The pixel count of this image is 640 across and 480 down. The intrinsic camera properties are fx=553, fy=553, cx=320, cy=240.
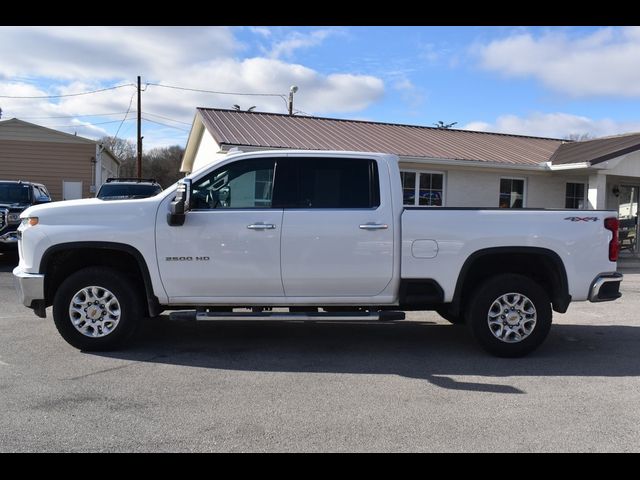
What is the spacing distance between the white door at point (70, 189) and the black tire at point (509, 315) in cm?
2286

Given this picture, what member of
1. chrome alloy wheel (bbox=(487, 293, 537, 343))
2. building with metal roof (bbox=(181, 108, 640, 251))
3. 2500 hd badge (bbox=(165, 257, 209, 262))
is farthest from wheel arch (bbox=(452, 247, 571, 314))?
building with metal roof (bbox=(181, 108, 640, 251))

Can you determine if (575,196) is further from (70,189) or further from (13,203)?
(70,189)

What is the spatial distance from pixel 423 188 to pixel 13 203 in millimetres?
10823

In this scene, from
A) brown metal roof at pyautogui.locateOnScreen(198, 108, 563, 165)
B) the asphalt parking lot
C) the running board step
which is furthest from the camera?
brown metal roof at pyautogui.locateOnScreen(198, 108, 563, 165)

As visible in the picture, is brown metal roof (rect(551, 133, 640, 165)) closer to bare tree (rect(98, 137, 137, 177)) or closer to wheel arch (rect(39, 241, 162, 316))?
wheel arch (rect(39, 241, 162, 316))

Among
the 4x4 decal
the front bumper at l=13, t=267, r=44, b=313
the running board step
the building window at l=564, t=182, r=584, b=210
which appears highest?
the building window at l=564, t=182, r=584, b=210

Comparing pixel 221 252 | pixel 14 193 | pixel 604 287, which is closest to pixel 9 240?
pixel 14 193

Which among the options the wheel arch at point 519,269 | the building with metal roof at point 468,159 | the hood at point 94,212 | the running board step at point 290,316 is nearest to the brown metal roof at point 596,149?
the building with metal roof at point 468,159

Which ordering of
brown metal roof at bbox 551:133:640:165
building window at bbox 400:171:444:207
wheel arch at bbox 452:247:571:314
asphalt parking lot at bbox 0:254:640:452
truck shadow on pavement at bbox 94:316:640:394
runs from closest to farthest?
1. asphalt parking lot at bbox 0:254:640:452
2. truck shadow on pavement at bbox 94:316:640:394
3. wheel arch at bbox 452:247:571:314
4. brown metal roof at bbox 551:133:640:165
5. building window at bbox 400:171:444:207

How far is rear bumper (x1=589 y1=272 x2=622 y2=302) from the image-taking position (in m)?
5.79

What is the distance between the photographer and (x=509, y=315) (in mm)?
5805

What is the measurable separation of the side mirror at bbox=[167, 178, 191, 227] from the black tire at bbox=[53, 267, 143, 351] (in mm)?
825

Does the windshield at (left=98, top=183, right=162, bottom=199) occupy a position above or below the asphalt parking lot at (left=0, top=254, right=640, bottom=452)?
above

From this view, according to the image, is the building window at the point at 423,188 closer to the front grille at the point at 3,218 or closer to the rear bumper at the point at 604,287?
the front grille at the point at 3,218
